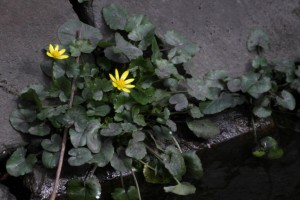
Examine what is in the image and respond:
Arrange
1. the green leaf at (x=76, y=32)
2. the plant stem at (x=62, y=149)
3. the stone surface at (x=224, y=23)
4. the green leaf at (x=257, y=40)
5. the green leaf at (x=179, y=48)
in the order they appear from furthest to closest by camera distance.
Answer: the green leaf at (x=257, y=40) < the stone surface at (x=224, y=23) < the green leaf at (x=179, y=48) < the green leaf at (x=76, y=32) < the plant stem at (x=62, y=149)

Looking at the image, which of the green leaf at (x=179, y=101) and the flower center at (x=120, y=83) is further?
the green leaf at (x=179, y=101)

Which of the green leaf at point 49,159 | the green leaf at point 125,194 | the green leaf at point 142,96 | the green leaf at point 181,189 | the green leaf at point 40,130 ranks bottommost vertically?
the green leaf at point 125,194

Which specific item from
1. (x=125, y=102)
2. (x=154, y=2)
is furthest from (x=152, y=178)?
(x=154, y=2)

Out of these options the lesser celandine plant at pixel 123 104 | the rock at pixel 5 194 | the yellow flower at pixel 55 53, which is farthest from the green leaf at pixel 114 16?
the rock at pixel 5 194

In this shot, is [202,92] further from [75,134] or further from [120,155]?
[75,134]

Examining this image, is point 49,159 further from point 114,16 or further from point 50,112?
point 114,16

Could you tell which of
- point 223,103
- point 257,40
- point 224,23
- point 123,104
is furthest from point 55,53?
point 257,40

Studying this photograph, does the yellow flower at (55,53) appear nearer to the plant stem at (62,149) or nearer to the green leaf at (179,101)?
the plant stem at (62,149)

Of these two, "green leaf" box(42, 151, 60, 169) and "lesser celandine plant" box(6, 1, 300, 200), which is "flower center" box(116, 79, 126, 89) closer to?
"lesser celandine plant" box(6, 1, 300, 200)

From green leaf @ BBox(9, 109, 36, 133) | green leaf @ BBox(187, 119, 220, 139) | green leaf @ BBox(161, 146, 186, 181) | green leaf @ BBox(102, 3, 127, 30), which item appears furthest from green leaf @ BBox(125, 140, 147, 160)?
green leaf @ BBox(102, 3, 127, 30)
